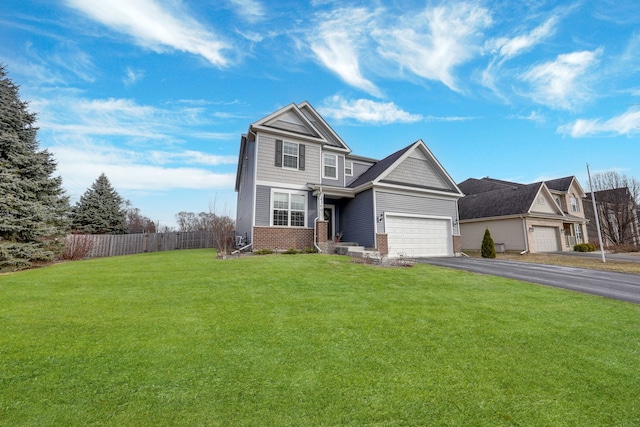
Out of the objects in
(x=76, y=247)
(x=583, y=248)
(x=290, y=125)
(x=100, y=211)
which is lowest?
(x=583, y=248)

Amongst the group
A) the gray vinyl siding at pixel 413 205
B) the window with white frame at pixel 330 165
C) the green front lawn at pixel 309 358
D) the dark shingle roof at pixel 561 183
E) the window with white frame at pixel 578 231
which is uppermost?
the dark shingle roof at pixel 561 183

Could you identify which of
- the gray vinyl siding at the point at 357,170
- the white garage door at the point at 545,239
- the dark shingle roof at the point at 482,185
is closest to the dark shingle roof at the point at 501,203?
the white garage door at the point at 545,239

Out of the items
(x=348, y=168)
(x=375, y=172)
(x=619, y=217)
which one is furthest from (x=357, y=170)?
(x=619, y=217)

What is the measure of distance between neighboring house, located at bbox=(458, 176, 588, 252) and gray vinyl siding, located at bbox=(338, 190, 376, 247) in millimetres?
12787

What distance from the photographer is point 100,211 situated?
2517cm

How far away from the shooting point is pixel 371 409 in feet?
7.76

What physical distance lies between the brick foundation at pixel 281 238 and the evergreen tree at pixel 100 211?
67.0 feet

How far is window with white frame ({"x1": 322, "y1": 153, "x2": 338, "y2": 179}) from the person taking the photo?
16.3m

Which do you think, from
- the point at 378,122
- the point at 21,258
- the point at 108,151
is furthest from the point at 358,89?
the point at 21,258

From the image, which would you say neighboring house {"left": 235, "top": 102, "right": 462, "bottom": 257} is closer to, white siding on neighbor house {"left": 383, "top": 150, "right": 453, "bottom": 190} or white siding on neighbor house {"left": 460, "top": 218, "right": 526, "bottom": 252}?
white siding on neighbor house {"left": 383, "top": 150, "right": 453, "bottom": 190}

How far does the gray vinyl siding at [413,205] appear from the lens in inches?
575

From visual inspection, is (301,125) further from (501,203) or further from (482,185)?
(482,185)

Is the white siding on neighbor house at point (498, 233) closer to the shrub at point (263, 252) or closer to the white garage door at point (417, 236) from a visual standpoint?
the white garage door at point (417, 236)

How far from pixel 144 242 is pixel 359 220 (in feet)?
54.0
